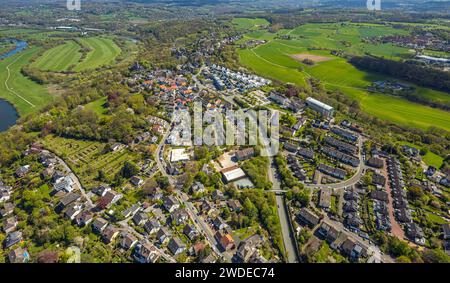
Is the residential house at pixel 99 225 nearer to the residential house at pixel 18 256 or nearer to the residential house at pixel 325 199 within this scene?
the residential house at pixel 18 256

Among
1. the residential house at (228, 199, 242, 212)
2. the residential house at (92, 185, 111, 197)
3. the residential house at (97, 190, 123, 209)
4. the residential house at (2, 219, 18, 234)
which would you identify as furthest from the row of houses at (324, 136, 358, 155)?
→ the residential house at (2, 219, 18, 234)

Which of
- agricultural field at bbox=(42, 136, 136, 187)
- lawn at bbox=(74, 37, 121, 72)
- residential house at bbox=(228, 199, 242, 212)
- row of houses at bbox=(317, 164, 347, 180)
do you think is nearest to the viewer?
residential house at bbox=(228, 199, 242, 212)

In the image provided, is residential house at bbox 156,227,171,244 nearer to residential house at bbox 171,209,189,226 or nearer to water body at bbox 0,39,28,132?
residential house at bbox 171,209,189,226

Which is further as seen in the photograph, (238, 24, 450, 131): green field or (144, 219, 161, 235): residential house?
(238, 24, 450, 131): green field

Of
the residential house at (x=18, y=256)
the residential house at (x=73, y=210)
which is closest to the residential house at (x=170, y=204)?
the residential house at (x=73, y=210)

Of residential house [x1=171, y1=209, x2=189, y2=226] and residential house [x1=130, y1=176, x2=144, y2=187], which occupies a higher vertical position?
residential house [x1=130, y1=176, x2=144, y2=187]

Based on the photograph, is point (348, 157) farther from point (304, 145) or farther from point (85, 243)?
point (85, 243)

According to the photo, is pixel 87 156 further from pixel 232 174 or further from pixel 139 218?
pixel 232 174

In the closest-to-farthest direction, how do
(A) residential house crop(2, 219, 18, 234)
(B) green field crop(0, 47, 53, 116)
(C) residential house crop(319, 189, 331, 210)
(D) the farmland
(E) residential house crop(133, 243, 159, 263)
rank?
(E) residential house crop(133, 243, 159, 263) → (A) residential house crop(2, 219, 18, 234) → (C) residential house crop(319, 189, 331, 210) → (B) green field crop(0, 47, 53, 116) → (D) the farmland
